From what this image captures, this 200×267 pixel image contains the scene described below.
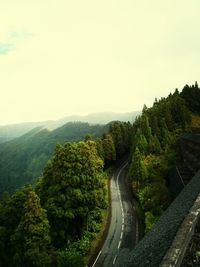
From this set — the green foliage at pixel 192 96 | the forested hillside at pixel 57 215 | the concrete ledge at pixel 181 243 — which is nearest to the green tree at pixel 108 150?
the green foliage at pixel 192 96

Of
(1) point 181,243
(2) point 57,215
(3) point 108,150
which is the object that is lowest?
(2) point 57,215

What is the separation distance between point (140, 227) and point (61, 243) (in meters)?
10.2

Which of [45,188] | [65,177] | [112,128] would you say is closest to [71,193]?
[65,177]

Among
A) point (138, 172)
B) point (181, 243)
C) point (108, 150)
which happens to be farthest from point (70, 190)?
point (108, 150)

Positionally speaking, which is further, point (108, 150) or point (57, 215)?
point (108, 150)

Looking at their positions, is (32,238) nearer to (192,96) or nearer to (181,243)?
(181,243)

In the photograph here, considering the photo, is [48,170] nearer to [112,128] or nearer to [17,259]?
[17,259]

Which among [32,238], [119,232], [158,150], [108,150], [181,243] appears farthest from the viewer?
[108,150]

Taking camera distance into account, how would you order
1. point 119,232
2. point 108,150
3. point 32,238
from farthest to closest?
1. point 108,150
2. point 119,232
3. point 32,238

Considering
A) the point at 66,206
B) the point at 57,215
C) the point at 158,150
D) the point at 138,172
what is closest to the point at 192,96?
the point at 158,150

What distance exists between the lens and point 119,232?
4506 centimetres

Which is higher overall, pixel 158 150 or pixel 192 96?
pixel 192 96

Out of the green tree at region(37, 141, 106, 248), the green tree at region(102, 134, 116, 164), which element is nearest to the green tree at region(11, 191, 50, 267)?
the green tree at region(37, 141, 106, 248)

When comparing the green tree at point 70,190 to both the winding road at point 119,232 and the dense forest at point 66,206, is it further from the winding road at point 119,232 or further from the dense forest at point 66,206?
the winding road at point 119,232
